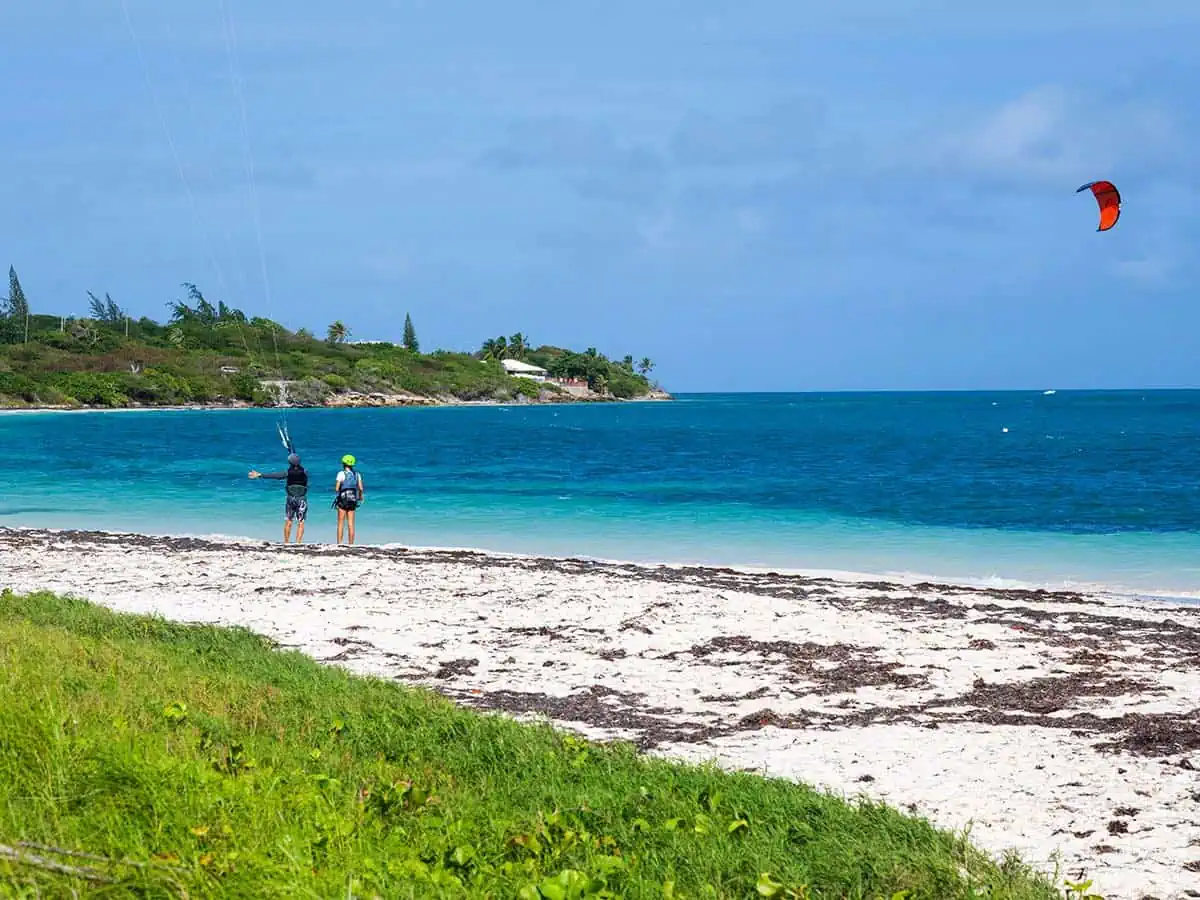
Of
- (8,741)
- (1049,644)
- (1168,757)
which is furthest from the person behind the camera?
(1049,644)

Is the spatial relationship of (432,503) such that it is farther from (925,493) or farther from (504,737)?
(504,737)

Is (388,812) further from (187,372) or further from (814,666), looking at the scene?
(187,372)

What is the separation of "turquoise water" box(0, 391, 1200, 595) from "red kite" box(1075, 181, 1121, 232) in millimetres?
8713

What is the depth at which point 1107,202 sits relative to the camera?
14242 mm

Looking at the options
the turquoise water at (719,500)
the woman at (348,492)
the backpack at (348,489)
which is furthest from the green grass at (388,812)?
the backpack at (348,489)

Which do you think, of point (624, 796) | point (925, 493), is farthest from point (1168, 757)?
point (925, 493)

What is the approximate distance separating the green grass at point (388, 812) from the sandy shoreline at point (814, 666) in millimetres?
1214

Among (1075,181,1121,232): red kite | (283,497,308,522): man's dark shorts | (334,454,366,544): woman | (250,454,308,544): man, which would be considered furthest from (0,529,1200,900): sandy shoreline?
(1075,181,1121,232): red kite

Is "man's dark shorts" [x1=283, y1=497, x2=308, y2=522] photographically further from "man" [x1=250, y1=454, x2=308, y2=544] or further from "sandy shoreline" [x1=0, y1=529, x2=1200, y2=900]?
"sandy shoreline" [x1=0, y1=529, x2=1200, y2=900]

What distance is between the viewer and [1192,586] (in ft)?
67.6

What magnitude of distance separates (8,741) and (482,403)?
192343 mm

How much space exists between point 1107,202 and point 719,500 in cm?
2411

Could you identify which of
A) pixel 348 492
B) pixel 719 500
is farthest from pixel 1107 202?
pixel 719 500

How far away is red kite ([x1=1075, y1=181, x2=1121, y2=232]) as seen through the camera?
1372cm
